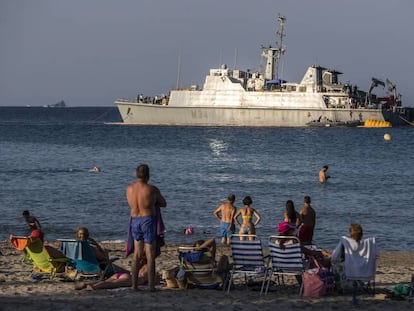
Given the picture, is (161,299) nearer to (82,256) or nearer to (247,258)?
(247,258)

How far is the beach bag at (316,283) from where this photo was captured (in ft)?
34.3

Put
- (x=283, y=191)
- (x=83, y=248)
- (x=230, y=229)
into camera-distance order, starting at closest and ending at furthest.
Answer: (x=83, y=248) < (x=230, y=229) < (x=283, y=191)

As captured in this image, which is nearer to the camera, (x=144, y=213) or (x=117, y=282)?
(x=144, y=213)

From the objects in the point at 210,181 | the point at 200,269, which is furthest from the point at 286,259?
the point at 210,181

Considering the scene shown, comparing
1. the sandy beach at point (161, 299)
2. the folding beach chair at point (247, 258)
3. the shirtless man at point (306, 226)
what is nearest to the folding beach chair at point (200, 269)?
the sandy beach at point (161, 299)

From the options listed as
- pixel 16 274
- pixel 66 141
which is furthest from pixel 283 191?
pixel 66 141

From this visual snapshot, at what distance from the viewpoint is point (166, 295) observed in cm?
1041

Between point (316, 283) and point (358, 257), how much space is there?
29.4 inches

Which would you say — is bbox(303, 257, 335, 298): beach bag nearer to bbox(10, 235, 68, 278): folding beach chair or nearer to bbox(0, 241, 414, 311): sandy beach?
bbox(0, 241, 414, 311): sandy beach

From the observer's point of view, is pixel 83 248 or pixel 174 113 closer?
pixel 83 248

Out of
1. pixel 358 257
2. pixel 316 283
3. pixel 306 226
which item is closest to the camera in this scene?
pixel 358 257

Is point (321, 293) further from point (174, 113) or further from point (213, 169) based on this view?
point (174, 113)

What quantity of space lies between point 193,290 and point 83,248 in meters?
1.62

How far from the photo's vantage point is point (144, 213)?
10055 millimetres
